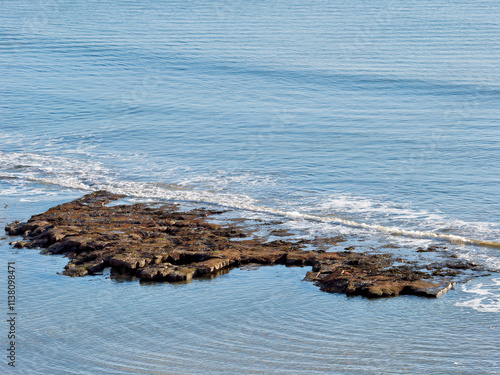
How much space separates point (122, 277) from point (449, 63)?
48.2 m

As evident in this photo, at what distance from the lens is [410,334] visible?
13.2 m

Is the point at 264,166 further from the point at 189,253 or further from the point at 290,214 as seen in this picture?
the point at 189,253

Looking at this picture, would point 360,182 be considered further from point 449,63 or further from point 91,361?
point 449,63

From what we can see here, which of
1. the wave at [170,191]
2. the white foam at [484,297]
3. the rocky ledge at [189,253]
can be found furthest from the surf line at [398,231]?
the white foam at [484,297]

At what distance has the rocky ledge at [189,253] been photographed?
52.7 ft

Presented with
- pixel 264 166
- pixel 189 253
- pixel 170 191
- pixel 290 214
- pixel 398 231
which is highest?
pixel 264 166

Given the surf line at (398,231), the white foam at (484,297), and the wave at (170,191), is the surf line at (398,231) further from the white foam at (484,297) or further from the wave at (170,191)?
the white foam at (484,297)

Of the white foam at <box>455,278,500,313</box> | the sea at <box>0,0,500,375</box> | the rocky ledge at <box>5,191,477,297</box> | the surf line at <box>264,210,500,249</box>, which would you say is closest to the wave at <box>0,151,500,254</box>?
the surf line at <box>264,210,500,249</box>

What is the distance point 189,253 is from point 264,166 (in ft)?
46.0

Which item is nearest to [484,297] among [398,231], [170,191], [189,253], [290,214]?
[398,231]

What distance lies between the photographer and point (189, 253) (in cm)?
1769

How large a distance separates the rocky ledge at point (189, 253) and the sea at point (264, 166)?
1.50ft

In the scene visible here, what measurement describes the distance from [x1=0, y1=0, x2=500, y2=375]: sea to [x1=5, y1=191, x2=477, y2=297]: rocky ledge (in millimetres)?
458

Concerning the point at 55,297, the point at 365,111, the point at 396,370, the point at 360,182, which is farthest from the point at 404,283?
the point at 365,111
